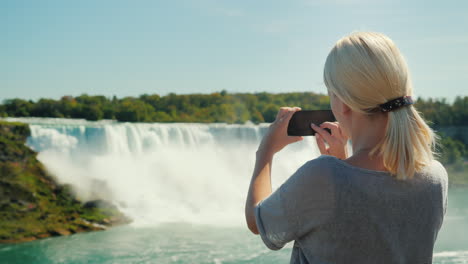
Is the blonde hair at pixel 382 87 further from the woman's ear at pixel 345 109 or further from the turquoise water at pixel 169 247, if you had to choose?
the turquoise water at pixel 169 247

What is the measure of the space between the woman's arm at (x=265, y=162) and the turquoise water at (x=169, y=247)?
699 cm

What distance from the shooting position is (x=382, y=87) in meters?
0.97

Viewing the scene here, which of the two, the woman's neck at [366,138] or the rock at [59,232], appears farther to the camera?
the rock at [59,232]

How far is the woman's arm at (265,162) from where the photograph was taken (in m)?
1.08

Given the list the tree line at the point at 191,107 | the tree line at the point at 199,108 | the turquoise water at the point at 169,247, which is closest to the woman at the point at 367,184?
the turquoise water at the point at 169,247

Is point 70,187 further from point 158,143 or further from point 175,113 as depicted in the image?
point 175,113

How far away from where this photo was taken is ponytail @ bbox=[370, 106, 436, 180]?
0.97m

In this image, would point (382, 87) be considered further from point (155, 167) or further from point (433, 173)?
point (155, 167)

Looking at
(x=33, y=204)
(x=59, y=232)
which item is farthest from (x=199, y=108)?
(x=59, y=232)

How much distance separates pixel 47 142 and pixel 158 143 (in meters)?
3.79

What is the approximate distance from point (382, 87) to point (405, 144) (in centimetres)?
13

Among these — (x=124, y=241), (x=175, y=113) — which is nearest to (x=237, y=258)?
(x=124, y=241)

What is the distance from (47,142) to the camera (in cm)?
1411

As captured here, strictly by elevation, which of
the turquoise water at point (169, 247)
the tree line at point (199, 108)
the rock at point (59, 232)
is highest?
the tree line at point (199, 108)
